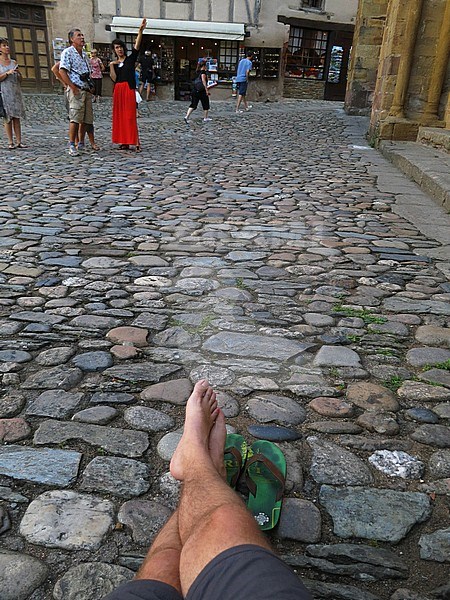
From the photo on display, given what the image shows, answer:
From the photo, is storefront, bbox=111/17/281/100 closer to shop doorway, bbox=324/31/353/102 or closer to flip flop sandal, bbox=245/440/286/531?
shop doorway, bbox=324/31/353/102

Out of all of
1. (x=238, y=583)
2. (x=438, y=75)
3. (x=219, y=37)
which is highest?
(x=219, y=37)

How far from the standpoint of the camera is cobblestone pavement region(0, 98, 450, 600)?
148 centimetres

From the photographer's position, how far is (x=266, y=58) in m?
22.5

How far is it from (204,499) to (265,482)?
1.02 feet

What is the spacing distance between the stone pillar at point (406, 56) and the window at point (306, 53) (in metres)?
15.3

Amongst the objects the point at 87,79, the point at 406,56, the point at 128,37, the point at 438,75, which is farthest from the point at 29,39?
the point at 438,75

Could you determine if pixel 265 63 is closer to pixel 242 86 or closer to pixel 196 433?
pixel 242 86

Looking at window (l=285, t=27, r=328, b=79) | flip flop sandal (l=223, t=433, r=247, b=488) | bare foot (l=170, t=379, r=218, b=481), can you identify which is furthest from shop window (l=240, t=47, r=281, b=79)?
flip flop sandal (l=223, t=433, r=247, b=488)

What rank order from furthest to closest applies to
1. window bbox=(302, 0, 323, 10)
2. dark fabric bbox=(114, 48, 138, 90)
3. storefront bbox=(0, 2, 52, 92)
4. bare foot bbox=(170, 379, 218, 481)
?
window bbox=(302, 0, 323, 10) < storefront bbox=(0, 2, 52, 92) < dark fabric bbox=(114, 48, 138, 90) < bare foot bbox=(170, 379, 218, 481)

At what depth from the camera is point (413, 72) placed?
30.9 feet

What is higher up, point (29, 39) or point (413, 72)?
point (29, 39)

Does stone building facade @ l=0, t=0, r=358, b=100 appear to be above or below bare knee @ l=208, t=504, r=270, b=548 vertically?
above

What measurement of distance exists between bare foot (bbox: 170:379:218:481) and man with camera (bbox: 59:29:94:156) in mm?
7002

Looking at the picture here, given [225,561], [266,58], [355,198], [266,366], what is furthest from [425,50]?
[266,58]
